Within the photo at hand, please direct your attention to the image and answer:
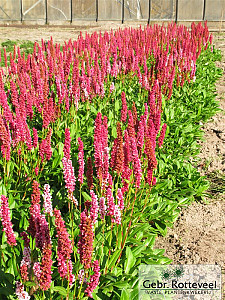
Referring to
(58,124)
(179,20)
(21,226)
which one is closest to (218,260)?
(21,226)

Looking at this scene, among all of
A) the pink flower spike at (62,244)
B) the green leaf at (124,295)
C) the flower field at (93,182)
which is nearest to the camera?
the pink flower spike at (62,244)

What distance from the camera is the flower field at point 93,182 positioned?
2379mm

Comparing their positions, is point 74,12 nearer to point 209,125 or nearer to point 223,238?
point 209,125

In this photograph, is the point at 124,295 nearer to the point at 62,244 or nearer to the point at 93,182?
the point at 62,244

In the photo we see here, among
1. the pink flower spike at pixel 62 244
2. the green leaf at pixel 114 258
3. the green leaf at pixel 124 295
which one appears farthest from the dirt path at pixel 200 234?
the pink flower spike at pixel 62 244

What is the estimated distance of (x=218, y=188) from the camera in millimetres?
5383

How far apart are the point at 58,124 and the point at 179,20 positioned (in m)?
23.6

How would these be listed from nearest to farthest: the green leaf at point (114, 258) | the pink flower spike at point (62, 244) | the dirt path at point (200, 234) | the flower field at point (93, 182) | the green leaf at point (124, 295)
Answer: the pink flower spike at point (62, 244)
the flower field at point (93, 182)
the green leaf at point (124, 295)
the green leaf at point (114, 258)
the dirt path at point (200, 234)

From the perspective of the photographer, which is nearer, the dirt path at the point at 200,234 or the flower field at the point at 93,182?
the flower field at the point at 93,182

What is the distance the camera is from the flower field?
2379mm

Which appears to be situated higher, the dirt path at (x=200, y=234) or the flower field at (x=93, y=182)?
the flower field at (x=93, y=182)

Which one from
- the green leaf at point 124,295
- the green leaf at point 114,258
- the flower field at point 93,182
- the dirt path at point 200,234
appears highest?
the flower field at point 93,182

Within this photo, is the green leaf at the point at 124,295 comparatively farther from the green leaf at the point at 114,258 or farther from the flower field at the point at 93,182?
the green leaf at the point at 114,258

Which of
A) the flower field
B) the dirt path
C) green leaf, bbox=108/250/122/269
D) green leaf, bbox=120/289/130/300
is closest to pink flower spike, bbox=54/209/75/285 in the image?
the flower field
